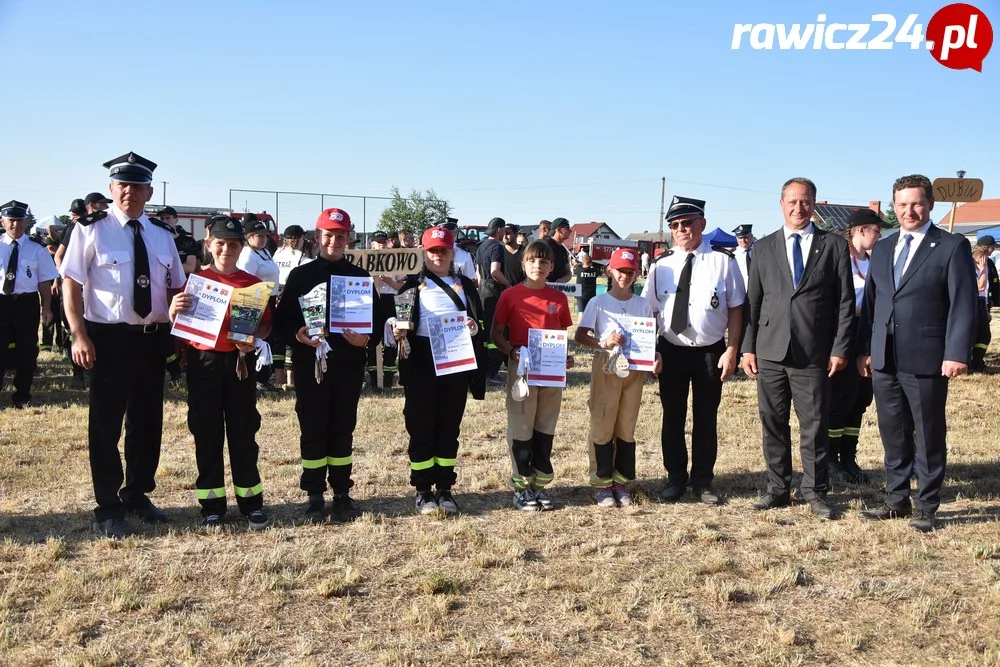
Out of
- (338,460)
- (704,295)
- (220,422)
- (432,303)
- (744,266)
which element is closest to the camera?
(220,422)

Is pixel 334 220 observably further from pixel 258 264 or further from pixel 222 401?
pixel 258 264

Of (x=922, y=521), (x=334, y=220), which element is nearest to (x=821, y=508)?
(x=922, y=521)

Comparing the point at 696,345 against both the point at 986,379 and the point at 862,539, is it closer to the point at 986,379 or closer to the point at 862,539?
the point at 862,539

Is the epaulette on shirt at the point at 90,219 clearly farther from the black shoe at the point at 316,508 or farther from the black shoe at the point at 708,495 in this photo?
the black shoe at the point at 708,495

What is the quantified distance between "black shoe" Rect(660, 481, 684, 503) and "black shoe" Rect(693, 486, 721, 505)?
13 centimetres

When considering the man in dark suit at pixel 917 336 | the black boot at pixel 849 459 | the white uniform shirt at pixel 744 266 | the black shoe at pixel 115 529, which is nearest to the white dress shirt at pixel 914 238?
the man in dark suit at pixel 917 336

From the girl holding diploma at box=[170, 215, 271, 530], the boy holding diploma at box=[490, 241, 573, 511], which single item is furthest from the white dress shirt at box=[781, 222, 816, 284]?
the girl holding diploma at box=[170, 215, 271, 530]

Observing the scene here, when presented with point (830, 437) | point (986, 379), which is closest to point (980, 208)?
point (986, 379)

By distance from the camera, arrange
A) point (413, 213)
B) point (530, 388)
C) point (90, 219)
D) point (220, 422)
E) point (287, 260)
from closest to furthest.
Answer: point (90, 219)
point (220, 422)
point (530, 388)
point (287, 260)
point (413, 213)

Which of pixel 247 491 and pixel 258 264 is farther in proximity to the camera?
pixel 258 264

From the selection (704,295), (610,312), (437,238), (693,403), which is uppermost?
(437,238)

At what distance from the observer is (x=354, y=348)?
572 centimetres

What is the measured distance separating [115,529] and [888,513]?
537cm

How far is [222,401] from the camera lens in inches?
217
